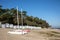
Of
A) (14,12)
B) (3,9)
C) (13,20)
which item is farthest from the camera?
(3,9)

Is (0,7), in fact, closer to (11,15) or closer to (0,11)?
(0,11)

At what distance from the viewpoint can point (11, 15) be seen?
6091cm

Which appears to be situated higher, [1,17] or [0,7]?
[0,7]

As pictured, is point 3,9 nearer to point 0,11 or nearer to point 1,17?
point 0,11

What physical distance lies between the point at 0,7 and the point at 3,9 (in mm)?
3154

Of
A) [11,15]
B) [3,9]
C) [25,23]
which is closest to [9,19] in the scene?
[11,15]

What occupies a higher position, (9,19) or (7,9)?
(7,9)

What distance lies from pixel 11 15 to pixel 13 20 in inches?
126

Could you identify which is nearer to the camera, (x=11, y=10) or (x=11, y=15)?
(x=11, y=15)

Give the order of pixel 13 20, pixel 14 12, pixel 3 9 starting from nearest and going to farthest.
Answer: pixel 13 20, pixel 14 12, pixel 3 9

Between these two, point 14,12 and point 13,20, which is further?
point 14,12

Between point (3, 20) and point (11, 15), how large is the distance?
355 centimetres

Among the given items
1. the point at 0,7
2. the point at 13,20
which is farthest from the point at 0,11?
the point at 13,20

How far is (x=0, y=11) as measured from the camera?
6675 cm
